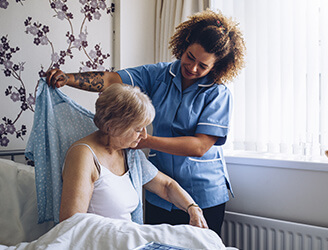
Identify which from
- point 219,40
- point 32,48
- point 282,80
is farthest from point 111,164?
point 282,80

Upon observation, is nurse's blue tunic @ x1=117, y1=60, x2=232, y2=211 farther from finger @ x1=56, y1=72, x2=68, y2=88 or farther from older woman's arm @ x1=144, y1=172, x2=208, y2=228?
finger @ x1=56, y1=72, x2=68, y2=88

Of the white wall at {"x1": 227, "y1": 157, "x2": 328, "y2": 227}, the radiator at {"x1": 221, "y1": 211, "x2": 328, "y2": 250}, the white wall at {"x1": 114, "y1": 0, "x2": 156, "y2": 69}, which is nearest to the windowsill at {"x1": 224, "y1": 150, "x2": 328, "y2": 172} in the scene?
the white wall at {"x1": 227, "y1": 157, "x2": 328, "y2": 227}

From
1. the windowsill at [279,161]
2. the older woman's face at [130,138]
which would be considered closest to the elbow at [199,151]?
the older woman's face at [130,138]

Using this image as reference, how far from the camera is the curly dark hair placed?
1690 millimetres

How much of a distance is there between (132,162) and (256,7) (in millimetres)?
1412

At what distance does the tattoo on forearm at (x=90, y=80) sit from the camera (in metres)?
1.62

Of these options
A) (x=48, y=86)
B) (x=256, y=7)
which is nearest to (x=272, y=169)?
(x=256, y=7)

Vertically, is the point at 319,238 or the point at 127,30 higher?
the point at 127,30

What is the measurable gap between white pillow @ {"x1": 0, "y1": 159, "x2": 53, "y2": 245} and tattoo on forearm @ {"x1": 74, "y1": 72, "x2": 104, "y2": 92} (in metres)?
0.49

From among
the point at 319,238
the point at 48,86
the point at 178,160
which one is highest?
the point at 48,86

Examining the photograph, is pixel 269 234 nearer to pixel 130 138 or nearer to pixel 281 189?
pixel 281 189

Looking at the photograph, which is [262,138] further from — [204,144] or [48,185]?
[48,185]

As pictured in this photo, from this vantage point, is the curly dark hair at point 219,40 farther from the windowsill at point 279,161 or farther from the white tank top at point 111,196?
the white tank top at point 111,196

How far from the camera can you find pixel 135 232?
99 centimetres
